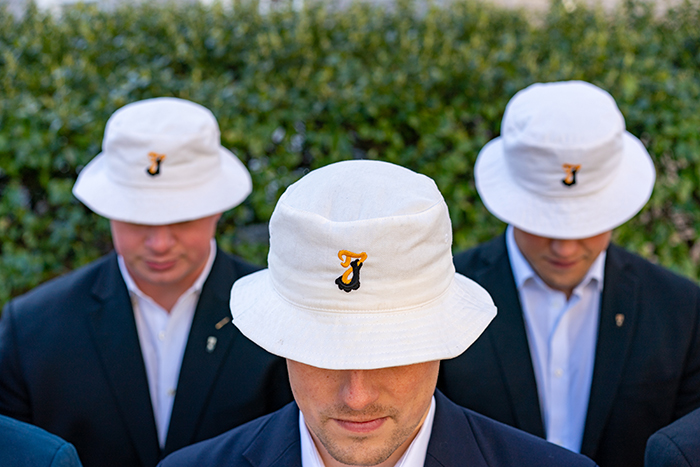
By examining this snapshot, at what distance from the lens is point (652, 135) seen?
A: 4.18 m

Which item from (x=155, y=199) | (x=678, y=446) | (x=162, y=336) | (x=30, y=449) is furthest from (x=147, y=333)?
(x=678, y=446)

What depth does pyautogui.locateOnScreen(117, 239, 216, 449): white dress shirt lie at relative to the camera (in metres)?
3.02

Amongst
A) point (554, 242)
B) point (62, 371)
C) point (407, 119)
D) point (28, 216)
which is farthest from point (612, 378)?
point (28, 216)

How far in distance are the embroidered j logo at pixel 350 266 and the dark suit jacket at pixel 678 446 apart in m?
1.03

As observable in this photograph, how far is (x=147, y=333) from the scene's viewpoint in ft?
10.2

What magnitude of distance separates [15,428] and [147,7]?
468 centimetres

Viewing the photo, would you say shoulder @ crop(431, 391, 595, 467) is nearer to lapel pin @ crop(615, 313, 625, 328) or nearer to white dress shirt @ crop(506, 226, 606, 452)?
Result: white dress shirt @ crop(506, 226, 606, 452)

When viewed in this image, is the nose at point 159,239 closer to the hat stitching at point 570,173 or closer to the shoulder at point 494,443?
the shoulder at point 494,443

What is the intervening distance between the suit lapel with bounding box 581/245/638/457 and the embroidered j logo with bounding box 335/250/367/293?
1.68 metres

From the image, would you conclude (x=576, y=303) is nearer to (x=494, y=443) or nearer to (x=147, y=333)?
(x=494, y=443)

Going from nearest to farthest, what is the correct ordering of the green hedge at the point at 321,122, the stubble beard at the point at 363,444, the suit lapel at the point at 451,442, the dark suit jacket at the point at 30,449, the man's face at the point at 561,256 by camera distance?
the stubble beard at the point at 363,444 < the suit lapel at the point at 451,442 < the dark suit jacket at the point at 30,449 < the man's face at the point at 561,256 < the green hedge at the point at 321,122

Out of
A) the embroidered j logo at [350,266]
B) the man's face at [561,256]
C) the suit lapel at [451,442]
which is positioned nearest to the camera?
the embroidered j logo at [350,266]

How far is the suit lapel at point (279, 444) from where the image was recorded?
6.35ft

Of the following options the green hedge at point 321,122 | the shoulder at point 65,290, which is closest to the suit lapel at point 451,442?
the shoulder at point 65,290
